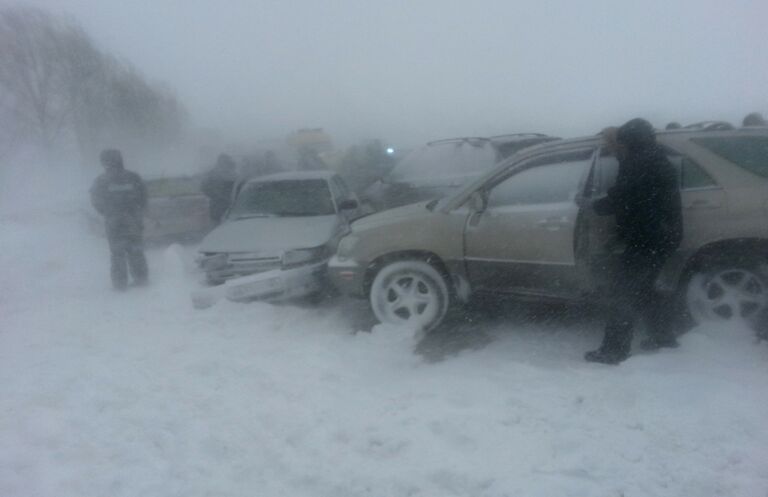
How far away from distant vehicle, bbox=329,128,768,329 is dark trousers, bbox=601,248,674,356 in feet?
0.53

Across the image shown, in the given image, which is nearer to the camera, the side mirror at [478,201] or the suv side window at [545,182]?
the suv side window at [545,182]

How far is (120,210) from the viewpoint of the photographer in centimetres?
814

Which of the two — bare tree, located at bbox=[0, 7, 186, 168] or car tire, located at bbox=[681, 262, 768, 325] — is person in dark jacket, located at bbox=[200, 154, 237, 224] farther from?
bare tree, located at bbox=[0, 7, 186, 168]

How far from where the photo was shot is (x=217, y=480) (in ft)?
11.6

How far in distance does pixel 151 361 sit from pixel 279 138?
39.5 ft

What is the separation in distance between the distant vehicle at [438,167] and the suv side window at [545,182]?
11.9 feet

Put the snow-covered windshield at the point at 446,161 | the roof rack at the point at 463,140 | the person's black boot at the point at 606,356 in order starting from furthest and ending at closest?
the roof rack at the point at 463,140 < the snow-covered windshield at the point at 446,161 < the person's black boot at the point at 606,356

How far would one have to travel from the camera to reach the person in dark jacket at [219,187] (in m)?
10.4

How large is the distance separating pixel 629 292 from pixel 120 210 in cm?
630

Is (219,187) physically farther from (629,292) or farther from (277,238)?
(629,292)

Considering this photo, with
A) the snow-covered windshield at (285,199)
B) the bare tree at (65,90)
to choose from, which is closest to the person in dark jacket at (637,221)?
the snow-covered windshield at (285,199)

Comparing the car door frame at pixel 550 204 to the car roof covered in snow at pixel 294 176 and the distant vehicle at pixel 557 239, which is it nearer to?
the distant vehicle at pixel 557 239

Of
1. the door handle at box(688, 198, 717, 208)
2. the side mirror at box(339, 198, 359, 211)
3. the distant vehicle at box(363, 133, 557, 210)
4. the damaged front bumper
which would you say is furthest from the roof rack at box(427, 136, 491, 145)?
the door handle at box(688, 198, 717, 208)

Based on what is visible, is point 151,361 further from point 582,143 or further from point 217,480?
point 582,143
